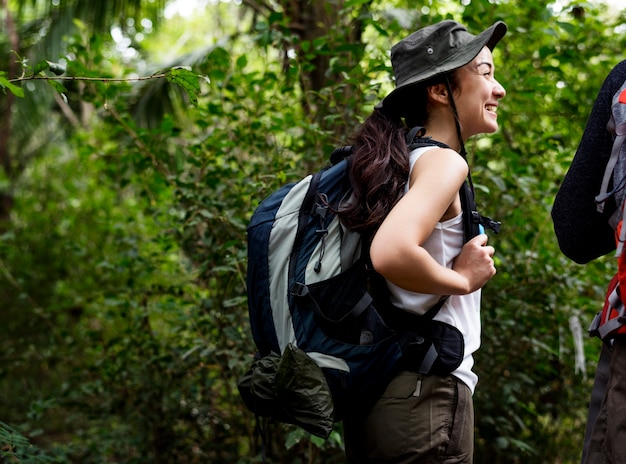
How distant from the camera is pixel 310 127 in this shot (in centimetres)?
319

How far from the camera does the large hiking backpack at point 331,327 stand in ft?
6.01

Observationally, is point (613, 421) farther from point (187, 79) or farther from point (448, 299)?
point (187, 79)

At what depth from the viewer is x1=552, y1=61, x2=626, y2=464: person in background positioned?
1.68m

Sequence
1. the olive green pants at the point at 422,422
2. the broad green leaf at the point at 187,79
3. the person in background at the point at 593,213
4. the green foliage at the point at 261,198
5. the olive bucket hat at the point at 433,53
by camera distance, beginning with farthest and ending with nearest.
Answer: the green foliage at the point at 261,198, the broad green leaf at the point at 187,79, the olive bucket hat at the point at 433,53, the olive green pants at the point at 422,422, the person in background at the point at 593,213

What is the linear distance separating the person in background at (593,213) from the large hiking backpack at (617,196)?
0.05 m

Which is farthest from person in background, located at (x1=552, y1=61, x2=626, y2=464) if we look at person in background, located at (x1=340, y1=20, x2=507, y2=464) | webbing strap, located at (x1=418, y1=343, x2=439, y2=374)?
webbing strap, located at (x1=418, y1=343, x2=439, y2=374)

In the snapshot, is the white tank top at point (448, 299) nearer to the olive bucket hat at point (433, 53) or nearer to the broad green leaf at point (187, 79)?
the olive bucket hat at point (433, 53)

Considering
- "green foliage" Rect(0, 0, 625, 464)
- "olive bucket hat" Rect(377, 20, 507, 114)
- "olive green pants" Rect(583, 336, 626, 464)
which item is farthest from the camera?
"green foliage" Rect(0, 0, 625, 464)

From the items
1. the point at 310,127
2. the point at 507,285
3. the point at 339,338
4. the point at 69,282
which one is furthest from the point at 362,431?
the point at 69,282

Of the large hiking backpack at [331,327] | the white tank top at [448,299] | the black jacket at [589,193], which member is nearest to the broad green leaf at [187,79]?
the large hiking backpack at [331,327]

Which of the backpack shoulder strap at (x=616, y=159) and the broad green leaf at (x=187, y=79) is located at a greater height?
the broad green leaf at (x=187, y=79)

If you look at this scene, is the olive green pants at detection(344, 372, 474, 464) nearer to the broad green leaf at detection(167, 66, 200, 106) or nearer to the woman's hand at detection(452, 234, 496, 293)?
the woman's hand at detection(452, 234, 496, 293)

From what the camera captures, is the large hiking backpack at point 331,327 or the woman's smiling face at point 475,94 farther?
the woman's smiling face at point 475,94

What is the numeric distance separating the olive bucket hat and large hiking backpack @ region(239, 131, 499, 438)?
0.63 ft
